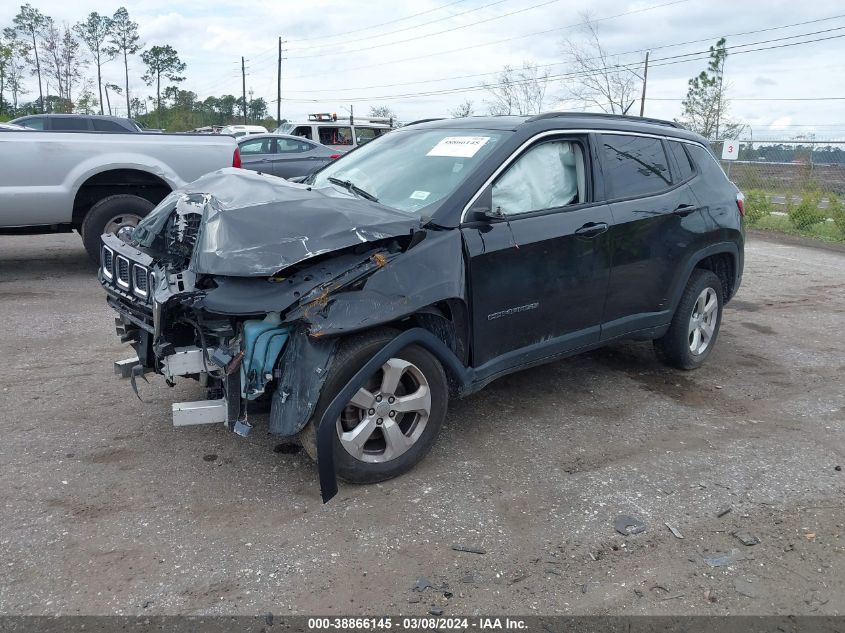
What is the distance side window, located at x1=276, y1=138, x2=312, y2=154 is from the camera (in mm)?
15641

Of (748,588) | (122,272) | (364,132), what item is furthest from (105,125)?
(748,588)

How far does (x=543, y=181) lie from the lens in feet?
14.1

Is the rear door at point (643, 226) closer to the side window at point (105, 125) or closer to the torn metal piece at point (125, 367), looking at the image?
the torn metal piece at point (125, 367)

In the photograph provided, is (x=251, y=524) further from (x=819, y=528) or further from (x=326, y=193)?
(x=819, y=528)

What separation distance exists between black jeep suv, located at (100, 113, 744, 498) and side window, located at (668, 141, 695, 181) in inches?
2.1

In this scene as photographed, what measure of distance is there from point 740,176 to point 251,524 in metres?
19.6

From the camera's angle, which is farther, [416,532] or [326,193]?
[326,193]

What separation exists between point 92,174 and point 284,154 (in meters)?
8.25

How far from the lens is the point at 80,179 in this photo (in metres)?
7.46

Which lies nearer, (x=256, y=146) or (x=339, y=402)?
(x=339, y=402)

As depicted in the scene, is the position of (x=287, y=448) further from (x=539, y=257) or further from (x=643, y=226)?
(x=643, y=226)

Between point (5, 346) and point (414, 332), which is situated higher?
point (414, 332)

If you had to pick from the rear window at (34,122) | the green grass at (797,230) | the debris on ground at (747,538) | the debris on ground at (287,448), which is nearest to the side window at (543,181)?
the debris on ground at (287,448)

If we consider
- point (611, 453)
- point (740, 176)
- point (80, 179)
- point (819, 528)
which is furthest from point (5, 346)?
point (740, 176)
